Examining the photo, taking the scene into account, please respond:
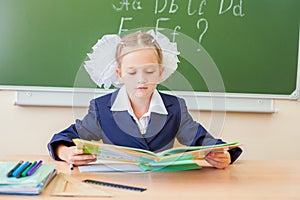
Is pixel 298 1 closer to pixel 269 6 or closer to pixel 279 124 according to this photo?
pixel 269 6

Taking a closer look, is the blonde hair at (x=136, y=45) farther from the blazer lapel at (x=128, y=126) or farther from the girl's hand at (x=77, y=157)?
the girl's hand at (x=77, y=157)

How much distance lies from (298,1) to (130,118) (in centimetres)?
109

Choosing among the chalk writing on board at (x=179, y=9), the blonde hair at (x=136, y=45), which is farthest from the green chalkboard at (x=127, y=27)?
the blonde hair at (x=136, y=45)

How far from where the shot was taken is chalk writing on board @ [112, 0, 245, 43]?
1827 millimetres

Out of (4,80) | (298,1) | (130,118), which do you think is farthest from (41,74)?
(298,1)

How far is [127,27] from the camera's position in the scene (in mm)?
1829

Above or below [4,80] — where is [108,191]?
below

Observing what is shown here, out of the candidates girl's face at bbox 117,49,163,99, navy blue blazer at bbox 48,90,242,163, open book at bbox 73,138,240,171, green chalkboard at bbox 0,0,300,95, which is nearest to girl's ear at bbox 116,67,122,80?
girl's face at bbox 117,49,163,99

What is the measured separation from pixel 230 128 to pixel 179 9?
616 mm

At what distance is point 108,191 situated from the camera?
38.0 inches

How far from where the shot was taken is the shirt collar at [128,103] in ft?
4.29

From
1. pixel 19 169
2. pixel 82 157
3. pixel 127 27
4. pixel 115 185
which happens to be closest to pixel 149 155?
pixel 115 185

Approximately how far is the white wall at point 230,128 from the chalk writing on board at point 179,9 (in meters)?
0.45

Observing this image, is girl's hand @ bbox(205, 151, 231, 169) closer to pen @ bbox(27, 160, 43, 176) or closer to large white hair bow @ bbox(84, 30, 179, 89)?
large white hair bow @ bbox(84, 30, 179, 89)
